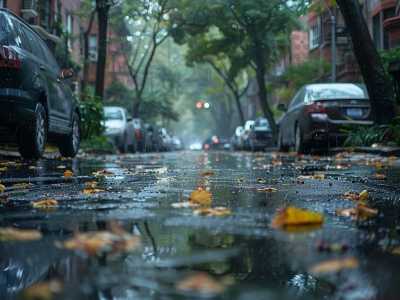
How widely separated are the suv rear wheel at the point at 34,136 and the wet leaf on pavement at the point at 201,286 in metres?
7.81

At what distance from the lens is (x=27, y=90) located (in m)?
9.41

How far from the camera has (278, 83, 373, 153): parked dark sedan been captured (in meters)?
14.7

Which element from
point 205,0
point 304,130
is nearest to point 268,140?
point 205,0

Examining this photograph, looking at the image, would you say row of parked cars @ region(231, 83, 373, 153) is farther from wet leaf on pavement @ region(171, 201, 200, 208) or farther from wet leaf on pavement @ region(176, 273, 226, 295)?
wet leaf on pavement @ region(176, 273, 226, 295)

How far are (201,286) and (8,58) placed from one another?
7.48 metres

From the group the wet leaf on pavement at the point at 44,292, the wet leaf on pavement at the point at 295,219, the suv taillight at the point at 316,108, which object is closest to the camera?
the wet leaf on pavement at the point at 44,292

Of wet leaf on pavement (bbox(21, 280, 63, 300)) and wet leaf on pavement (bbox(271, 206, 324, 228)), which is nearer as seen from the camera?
wet leaf on pavement (bbox(21, 280, 63, 300))

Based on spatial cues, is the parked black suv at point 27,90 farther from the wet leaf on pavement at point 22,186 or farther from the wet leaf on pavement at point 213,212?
the wet leaf on pavement at point 213,212

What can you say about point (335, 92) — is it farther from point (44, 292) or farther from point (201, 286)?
point (44, 292)

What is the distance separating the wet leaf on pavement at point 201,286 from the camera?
6.82 feet

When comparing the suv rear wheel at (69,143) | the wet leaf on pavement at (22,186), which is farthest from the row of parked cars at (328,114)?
the wet leaf on pavement at (22,186)

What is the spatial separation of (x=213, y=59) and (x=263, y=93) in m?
14.5

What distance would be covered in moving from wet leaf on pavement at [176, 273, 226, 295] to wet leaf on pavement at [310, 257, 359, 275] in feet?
1.20

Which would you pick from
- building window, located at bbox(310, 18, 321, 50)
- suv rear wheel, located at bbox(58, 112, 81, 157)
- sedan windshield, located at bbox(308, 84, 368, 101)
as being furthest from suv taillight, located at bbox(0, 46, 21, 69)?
building window, located at bbox(310, 18, 321, 50)
